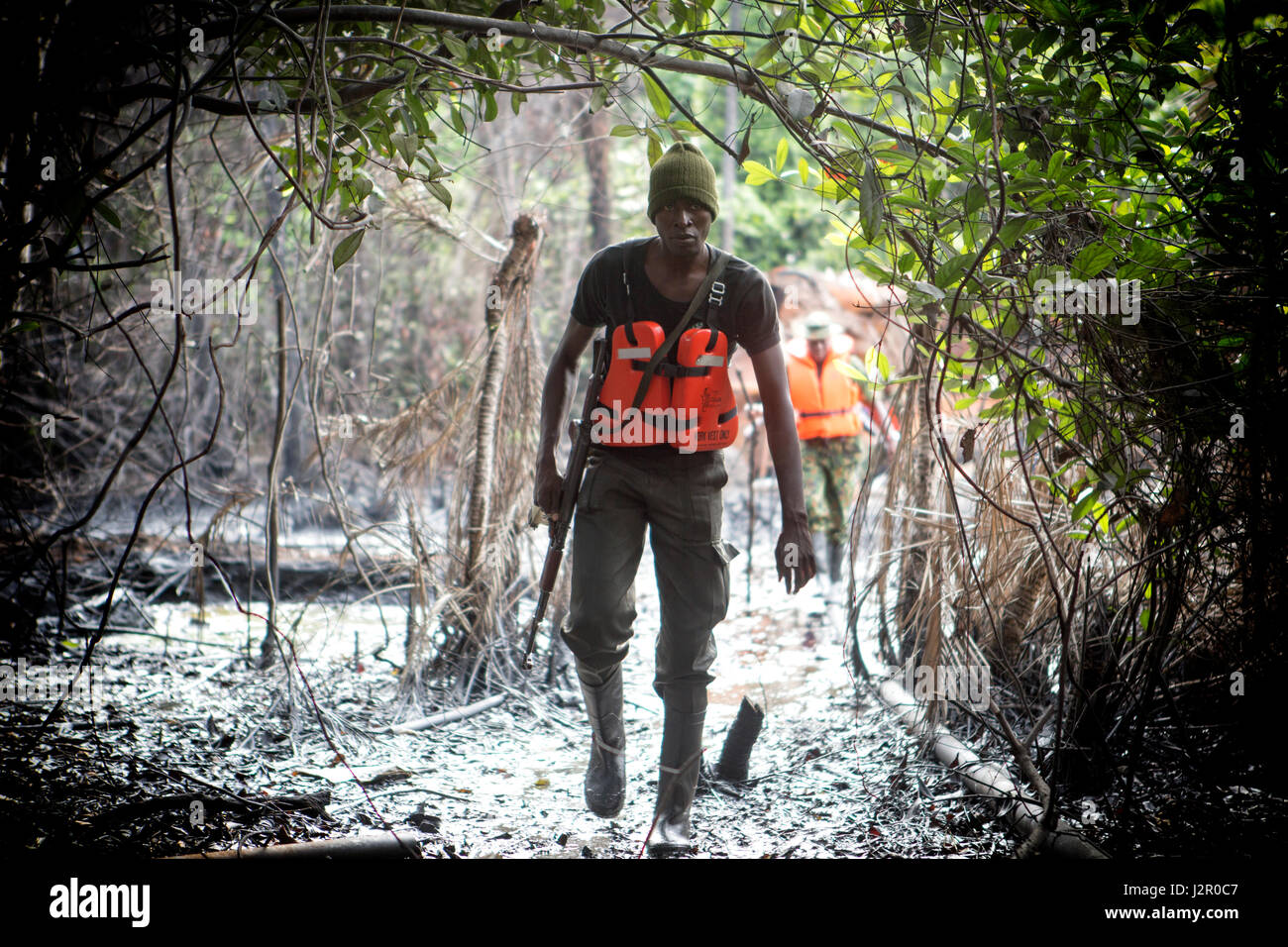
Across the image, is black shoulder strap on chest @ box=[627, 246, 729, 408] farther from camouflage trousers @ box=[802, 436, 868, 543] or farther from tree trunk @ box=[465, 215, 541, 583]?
camouflage trousers @ box=[802, 436, 868, 543]

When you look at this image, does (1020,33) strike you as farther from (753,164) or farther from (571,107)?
(571,107)

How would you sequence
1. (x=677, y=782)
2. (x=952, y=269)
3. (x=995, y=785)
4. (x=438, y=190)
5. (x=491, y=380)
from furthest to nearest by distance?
(x=491, y=380)
(x=995, y=785)
(x=677, y=782)
(x=438, y=190)
(x=952, y=269)

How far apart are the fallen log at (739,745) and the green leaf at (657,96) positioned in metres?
2.01

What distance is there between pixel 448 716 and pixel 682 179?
2458mm

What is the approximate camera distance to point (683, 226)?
2.81m

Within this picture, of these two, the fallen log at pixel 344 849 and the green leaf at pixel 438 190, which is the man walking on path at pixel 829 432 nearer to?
the green leaf at pixel 438 190

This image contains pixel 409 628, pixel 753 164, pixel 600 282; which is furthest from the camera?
pixel 409 628

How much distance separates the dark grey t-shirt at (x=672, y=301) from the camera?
2.92 m

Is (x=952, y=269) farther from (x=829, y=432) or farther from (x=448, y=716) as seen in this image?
(x=829, y=432)

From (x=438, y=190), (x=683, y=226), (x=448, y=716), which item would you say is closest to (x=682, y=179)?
(x=683, y=226)

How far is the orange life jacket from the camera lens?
9.26 ft

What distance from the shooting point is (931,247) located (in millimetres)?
2475
